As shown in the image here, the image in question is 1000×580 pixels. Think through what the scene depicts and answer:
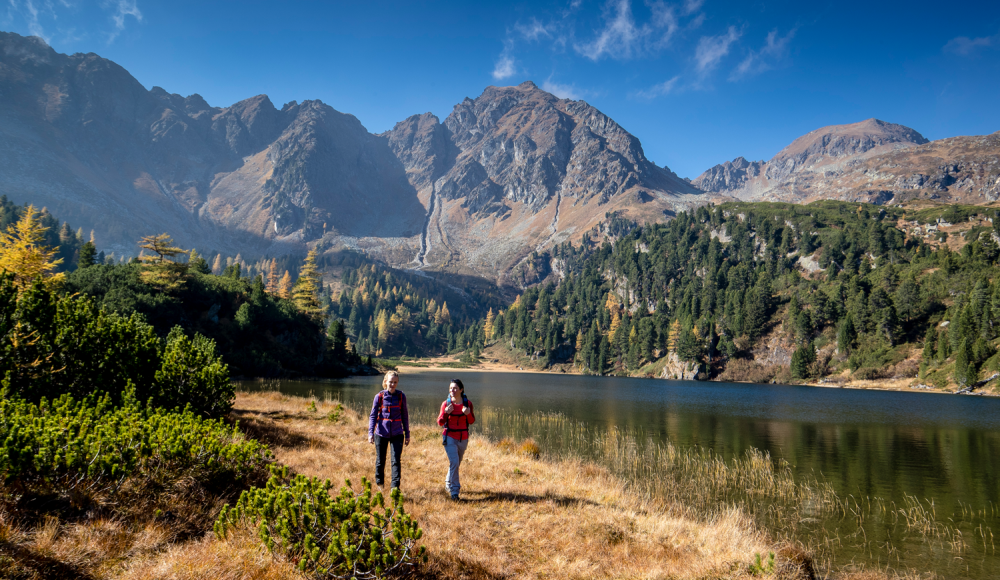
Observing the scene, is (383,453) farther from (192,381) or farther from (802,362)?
(802,362)

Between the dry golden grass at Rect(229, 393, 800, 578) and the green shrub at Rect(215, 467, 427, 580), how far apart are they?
48.9 inches

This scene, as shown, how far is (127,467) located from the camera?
7.51 m

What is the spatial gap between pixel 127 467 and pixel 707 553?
38.3 feet

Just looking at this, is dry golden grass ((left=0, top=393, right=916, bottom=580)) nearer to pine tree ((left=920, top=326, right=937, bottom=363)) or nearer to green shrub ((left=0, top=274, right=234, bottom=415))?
green shrub ((left=0, top=274, right=234, bottom=415))

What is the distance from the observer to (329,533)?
6.87m

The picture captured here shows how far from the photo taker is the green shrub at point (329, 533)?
6.64 m

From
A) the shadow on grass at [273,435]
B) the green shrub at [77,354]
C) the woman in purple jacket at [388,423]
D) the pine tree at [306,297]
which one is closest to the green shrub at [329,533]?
the woman in purple jacket at [388,423]

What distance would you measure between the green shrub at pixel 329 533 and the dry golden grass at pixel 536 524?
4.07ft

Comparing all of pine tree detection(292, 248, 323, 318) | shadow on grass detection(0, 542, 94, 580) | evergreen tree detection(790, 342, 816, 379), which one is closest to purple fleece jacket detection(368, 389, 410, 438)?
shadow on grass detection(0, 542, 94, 580)

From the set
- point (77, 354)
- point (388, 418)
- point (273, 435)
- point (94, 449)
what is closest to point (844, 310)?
point (273, 435)

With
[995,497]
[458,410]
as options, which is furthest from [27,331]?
[995,497]

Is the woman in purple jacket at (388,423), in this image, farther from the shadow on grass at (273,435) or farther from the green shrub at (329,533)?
the shadow on grass at (273,435)

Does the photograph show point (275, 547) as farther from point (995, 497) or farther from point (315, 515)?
point (995, 497)

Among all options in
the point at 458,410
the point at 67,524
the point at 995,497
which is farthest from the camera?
the point at 995,497
